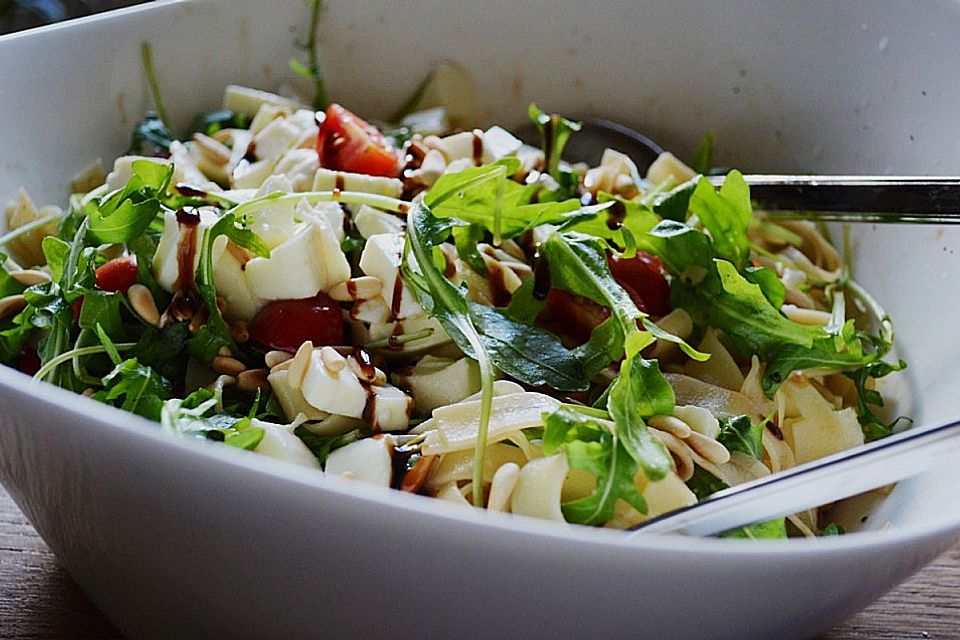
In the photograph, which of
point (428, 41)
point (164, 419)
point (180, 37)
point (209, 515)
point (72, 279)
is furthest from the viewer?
point (428, 41)

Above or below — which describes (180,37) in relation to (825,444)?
above

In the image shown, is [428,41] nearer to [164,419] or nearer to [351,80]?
[351,80]

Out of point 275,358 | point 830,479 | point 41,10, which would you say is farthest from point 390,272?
point 41,10

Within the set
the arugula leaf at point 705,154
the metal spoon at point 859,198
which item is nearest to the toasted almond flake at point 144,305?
the metal spoon at point 859,198

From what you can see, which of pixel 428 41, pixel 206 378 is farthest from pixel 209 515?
pixel 428 41

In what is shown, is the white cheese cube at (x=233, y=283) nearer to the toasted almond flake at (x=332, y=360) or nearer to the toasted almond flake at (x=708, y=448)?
the toasted almond flake at (x=332, y=360)

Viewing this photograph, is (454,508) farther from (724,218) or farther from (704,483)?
(724,218)

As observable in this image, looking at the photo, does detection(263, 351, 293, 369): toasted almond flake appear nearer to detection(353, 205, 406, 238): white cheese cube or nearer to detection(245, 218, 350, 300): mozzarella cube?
detection(245, 218, 350, 300): mozzarella cube

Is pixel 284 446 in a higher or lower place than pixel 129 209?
lower
